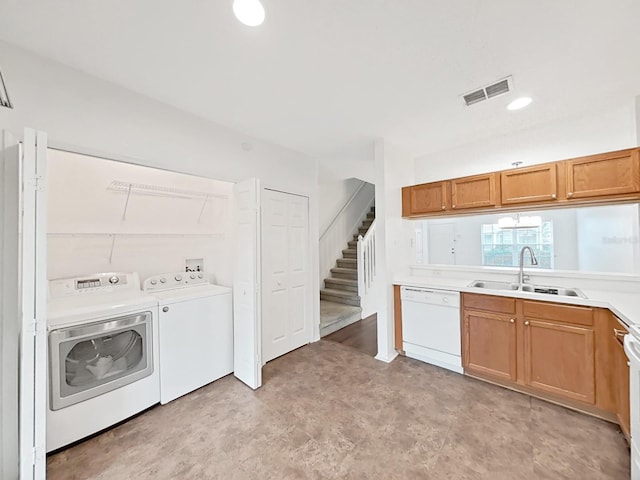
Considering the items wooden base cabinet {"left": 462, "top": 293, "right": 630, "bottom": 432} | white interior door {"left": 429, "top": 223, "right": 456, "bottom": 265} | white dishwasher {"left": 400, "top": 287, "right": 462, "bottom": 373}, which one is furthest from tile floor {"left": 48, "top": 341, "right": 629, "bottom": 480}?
white interior door {"left": 429, "top": 223, "right": 456, "bottom": 265}

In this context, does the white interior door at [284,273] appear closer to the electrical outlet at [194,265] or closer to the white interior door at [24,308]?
the electrical outlet at [194,265]

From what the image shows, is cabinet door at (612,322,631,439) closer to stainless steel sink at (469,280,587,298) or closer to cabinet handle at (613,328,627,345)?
cabinet handle at (613,328,627,345)

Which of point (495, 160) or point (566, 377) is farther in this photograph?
point (495, 160)

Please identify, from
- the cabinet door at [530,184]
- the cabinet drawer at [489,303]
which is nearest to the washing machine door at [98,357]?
the cabinet drawer at [489,303]

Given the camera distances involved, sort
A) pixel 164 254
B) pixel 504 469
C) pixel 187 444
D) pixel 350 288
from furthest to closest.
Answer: pixel 350 288 → pixel 164 254 → pixel 187 444 → pixel 504 469

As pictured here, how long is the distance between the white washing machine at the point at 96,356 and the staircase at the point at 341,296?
2194 millimetres

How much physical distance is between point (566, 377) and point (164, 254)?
3911 millimetres

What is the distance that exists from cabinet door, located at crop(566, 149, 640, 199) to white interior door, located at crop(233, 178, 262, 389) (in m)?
2.86

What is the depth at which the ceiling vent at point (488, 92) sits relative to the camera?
193 centimetres

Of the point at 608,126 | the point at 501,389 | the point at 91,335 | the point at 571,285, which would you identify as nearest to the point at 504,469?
the point at 501,389

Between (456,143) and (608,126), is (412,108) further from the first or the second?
(608,126)

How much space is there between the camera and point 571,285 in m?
2.40

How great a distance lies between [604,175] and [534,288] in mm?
1133

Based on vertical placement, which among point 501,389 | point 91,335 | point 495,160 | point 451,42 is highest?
point 451,42
